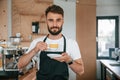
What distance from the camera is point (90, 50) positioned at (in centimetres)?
543

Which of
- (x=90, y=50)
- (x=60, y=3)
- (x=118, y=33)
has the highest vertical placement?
(x=60, y=3)

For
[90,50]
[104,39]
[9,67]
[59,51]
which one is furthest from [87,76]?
[59,51]

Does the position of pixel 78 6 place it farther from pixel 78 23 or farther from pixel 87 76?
pixel 87 76

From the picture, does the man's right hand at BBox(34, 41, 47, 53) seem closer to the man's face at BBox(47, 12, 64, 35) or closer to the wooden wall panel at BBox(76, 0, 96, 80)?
the man's face at BBox(47, 12, 64, 35)

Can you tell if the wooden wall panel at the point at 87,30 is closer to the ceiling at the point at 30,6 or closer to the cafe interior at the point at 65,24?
the cafe interior at the point at 65,24

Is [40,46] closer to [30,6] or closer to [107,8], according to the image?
[30,6]

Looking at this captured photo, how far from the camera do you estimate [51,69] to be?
1.64 metres

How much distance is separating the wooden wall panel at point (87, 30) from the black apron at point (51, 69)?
375cm

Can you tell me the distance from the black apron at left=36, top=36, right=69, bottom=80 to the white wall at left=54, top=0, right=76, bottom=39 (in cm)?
365

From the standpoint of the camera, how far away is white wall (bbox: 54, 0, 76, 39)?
5281 mm

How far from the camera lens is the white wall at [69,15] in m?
5.28

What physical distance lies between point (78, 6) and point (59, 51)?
3819mm

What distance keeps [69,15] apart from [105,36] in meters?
1.40

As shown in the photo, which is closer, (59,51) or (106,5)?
(59,51)
